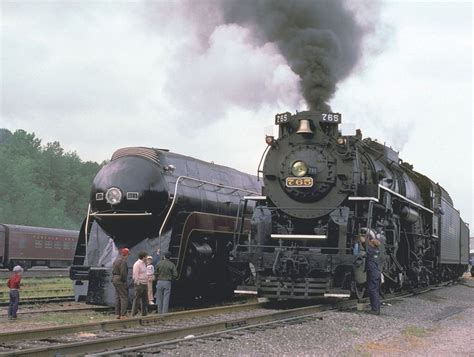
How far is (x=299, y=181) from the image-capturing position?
13328 millimetres

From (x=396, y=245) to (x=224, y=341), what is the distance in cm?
744

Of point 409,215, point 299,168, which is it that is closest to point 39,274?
point 409,215

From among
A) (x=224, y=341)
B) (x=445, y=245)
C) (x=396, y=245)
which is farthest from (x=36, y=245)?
(x=224, y=341)

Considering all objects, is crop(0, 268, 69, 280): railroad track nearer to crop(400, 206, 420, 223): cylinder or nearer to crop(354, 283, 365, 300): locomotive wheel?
crop(400, 206, 420, 223): cylinder

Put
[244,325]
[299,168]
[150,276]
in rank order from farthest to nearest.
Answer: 1. [299,168]
2. [150,276]
3. [244,325]

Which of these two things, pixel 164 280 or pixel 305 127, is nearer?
pixel 164 280

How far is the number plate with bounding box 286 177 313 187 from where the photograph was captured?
13234 mm

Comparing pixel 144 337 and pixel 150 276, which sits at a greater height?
pixel 150 276

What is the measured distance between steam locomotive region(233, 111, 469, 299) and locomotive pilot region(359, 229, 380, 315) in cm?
16

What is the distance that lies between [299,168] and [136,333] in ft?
18.5

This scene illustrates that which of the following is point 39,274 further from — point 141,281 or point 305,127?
point 305,127

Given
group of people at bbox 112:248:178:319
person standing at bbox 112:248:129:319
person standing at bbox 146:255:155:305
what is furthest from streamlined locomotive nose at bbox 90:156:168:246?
person standing at bbox 112:248:129:319

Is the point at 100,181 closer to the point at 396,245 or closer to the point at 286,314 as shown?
the point at 286,314

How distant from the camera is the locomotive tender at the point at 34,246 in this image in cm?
3444
